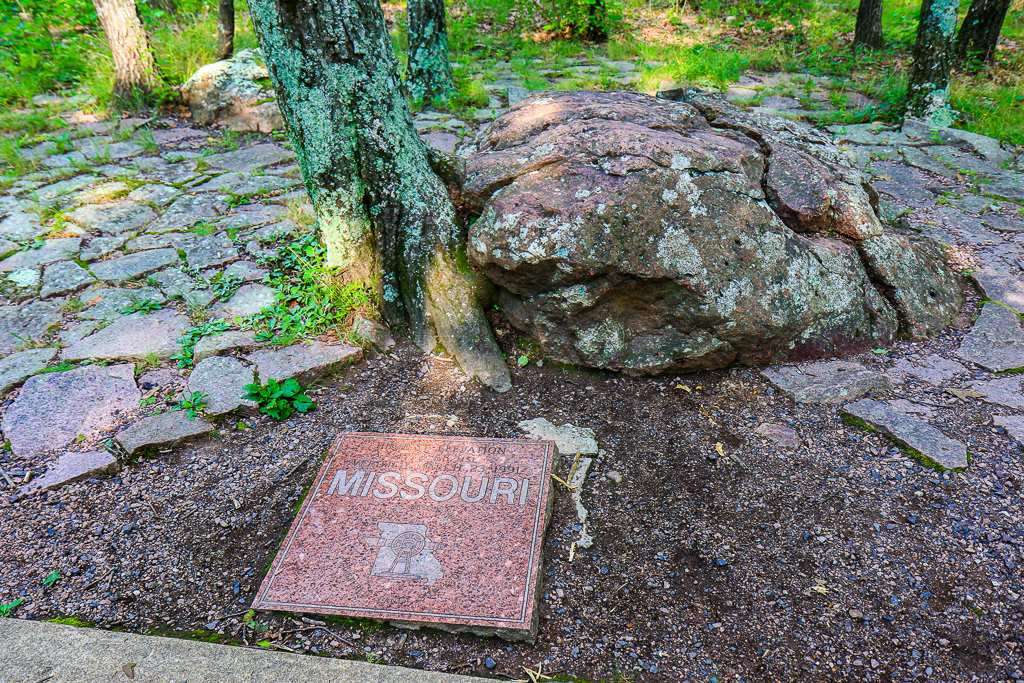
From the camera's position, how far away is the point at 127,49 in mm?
5422

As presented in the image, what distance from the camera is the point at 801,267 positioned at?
8.41 ft

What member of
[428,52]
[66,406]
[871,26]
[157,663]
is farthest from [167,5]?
[157,663]

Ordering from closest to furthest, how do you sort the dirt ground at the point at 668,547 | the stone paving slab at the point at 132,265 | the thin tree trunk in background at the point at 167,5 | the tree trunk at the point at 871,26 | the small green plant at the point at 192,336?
the dirt ground at the point at 668,547 < the small green plant at the point at 192,336 < the stone paving slab at the point at 132,265 < the tree trunk at the point at 871,26 < the thin tree trunk in background at the point at 167,5

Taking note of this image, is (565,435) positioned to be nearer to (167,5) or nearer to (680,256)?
(680,256)

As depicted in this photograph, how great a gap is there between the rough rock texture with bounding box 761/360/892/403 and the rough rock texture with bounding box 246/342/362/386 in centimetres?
185

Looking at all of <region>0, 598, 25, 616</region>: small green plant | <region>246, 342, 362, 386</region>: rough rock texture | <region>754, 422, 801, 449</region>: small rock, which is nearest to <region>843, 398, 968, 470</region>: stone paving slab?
<region>754, 422, 801, 449</region>: small rock

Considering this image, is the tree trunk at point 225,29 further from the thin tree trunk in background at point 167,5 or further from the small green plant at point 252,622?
the small green plant at point 252,622

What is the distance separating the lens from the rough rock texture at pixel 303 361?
104 inches

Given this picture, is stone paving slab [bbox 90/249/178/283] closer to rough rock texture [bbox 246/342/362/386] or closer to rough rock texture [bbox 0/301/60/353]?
rough rock texture [bbox 0/301/60/353]

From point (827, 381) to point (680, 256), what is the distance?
0.80 m

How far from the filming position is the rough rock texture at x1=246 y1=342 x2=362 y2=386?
8.64 feet

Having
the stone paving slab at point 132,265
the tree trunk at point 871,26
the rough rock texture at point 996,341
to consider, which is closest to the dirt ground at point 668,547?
the rough rock texture at point 996,341

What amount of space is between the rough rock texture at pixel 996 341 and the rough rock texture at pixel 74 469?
11.4ft

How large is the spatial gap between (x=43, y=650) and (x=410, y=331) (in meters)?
1.75
